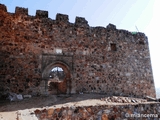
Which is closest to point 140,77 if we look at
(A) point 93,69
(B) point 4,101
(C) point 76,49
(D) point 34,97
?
(A) point 93,69

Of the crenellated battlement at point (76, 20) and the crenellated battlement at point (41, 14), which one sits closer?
the crenellated battlement at point (76, 20)

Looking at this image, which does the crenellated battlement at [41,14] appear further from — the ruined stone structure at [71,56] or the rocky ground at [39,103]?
the rocky ground at [39,103]

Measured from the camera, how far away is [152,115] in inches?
212

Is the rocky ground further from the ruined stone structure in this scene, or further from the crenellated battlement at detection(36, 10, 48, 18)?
the crenellated battlement at detection(36, 10, 48, 18)

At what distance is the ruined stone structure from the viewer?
20.7ft

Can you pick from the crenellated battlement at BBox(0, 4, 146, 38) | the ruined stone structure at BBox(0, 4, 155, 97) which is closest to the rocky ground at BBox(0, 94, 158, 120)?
the ruined stone structure at BBox(0, 4, 155, 97)

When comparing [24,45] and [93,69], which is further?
[93,69]

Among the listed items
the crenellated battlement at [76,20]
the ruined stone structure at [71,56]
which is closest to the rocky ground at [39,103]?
the ruined stone structure at [71,56]

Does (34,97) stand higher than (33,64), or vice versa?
(33,64)

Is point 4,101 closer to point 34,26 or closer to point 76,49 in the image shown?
point 34,26

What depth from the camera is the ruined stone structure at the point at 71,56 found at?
630cm

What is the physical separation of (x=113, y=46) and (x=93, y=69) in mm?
2091

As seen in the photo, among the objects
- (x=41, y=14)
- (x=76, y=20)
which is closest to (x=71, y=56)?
(x=76, y=20)

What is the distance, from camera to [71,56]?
729 cm
